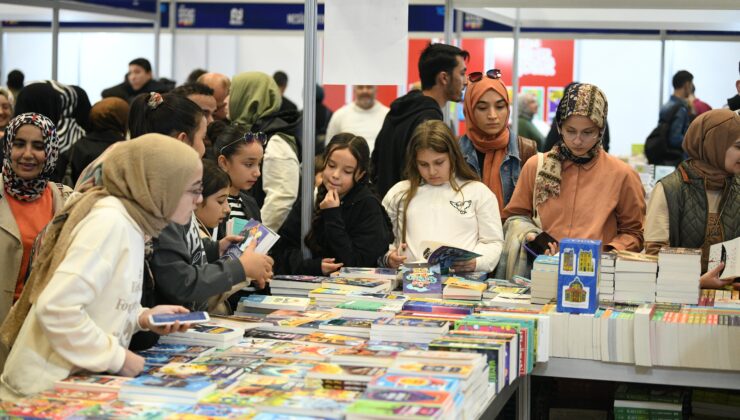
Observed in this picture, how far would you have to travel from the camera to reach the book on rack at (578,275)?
3.71m

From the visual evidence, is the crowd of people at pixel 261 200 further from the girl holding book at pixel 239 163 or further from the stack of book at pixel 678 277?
the stack of book at pixel 678 277

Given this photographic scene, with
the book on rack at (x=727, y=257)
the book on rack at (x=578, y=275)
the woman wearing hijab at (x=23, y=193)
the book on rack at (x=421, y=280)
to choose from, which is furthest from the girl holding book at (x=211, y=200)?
the book on rack at (x=727, y=257)

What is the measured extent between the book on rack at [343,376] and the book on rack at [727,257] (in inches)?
75.7

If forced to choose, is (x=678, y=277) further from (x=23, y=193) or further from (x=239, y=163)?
(x=23, y=193)

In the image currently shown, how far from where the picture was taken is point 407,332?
331 centimetres

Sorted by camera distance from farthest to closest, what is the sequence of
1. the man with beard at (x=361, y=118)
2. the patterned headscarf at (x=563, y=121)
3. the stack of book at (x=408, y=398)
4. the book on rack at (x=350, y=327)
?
the man with beard at (x=361, y=118) → the patterned headscarf at (x=563, y=121) → the book on rack at (x=350, y=327) → the stack of book at (x=408, y=398)

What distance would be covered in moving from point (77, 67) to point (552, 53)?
6389 millimetres

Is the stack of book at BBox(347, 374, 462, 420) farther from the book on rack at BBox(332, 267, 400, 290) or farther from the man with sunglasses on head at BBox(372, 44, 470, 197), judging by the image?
the man with sunglasses on head at BBox(372, 44, 470, 197)

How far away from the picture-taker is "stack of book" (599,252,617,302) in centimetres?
397

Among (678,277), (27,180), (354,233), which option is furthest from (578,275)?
(27,180)

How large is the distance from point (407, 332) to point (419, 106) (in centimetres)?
225

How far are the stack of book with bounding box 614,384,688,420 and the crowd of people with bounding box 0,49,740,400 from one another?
0.53 m

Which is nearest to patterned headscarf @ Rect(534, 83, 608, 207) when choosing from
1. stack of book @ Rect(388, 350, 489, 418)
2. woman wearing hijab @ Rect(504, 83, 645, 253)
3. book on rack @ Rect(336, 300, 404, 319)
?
woman wearing hijab @ Rect(504, 83, 645, 253)

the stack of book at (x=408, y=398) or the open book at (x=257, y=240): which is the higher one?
the open book at (x=257, y=240)
